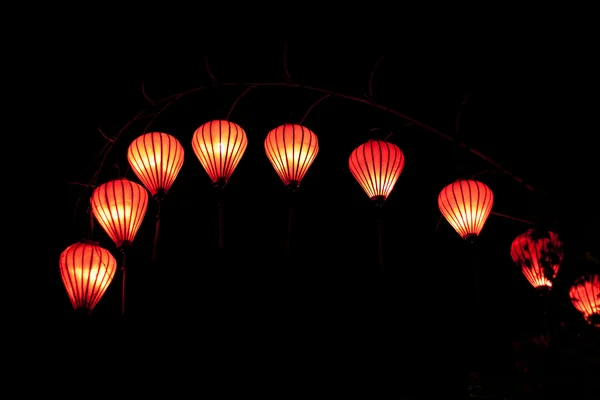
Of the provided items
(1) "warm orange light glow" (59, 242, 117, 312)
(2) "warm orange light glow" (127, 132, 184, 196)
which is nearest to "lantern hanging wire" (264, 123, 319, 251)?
(2) "warm orange light glow" (127, 132, 184, 196)

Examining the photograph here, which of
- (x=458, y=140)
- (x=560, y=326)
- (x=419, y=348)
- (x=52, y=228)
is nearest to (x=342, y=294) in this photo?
(x=419, y=348)

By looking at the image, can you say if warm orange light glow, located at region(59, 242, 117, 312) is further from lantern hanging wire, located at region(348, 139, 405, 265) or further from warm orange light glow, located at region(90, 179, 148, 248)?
lantern hanging wire, located at region(348, 139, 405, 265)

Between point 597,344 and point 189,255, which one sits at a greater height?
point 189,255

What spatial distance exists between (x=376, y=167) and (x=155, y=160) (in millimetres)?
1211

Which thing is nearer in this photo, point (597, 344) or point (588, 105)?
point (597, 344)

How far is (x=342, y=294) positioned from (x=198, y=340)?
1407mm

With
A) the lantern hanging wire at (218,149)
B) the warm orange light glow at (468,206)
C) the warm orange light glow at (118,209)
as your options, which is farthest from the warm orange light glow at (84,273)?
the warm orange light glow at (468,206)

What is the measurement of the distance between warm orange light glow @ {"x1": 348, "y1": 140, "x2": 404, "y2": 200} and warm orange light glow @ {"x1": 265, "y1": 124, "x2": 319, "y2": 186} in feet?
0.95

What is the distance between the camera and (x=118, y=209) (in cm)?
393

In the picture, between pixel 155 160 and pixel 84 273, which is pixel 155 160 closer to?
pixel 155 160

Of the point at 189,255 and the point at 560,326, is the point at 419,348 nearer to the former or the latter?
the point at 189,255

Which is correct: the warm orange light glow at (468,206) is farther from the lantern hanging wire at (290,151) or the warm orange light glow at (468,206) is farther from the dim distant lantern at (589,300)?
the lantern hanging wire at (290,151)

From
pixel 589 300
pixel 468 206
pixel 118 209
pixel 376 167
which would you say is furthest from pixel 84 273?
pixel 589 300

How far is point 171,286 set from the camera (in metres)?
6.58
